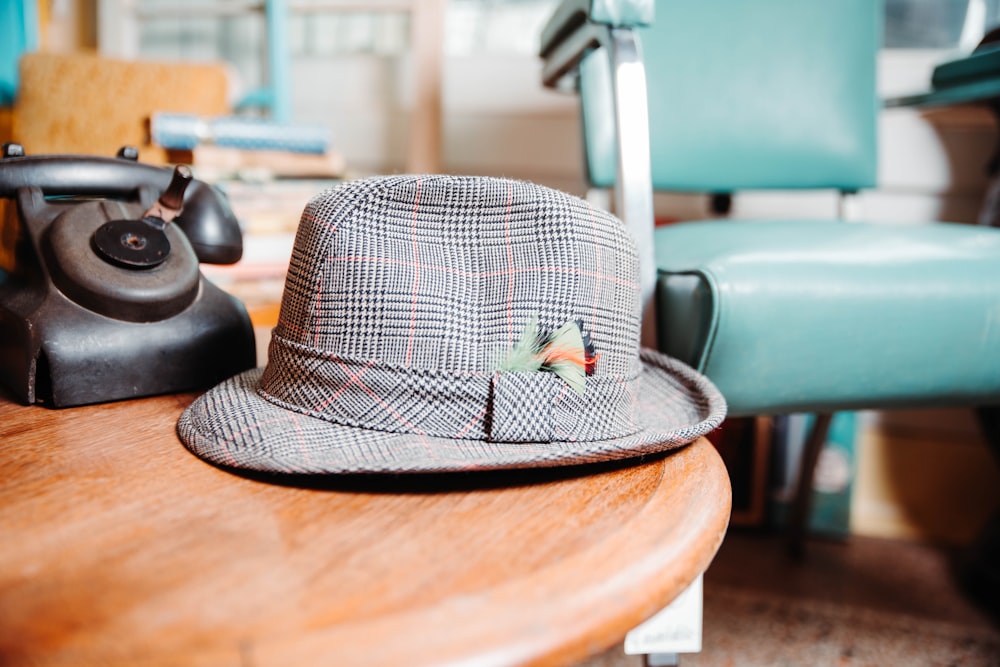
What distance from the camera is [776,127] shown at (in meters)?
1.05

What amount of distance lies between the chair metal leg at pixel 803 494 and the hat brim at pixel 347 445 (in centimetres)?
74

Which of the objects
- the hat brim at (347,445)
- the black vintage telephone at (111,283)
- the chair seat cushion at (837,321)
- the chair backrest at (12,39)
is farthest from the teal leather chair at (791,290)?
the chair backrest at (12,39)

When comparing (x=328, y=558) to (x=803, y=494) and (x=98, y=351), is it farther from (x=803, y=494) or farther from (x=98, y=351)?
(x=803, y=494)

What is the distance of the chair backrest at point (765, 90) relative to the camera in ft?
3.39

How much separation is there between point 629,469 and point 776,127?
0.81 meters

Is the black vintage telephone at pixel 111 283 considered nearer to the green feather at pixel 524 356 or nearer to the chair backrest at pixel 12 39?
the green feather at pixel 524 356

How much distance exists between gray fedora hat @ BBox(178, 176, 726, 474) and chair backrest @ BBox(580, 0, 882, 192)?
65 centimetres

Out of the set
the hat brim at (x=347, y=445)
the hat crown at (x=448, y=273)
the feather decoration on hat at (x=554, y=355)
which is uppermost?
the hat crown at (x=448, y=273)

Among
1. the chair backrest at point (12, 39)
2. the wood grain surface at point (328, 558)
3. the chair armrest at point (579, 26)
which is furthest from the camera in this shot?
the chair backrest at point (12, 39)

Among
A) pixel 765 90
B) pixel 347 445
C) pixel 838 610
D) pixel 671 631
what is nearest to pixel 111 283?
pixel 347 445

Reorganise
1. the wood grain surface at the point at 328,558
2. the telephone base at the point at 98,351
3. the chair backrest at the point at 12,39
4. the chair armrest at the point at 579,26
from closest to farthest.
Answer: the wood grain surface at the point at 328,558 < the telephone base at the point at 98,351 < the chair armrest at the point at 579,26 < the chair backrest at the point at 12,39

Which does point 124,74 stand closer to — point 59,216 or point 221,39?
point 221,39

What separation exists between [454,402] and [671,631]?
0.32m

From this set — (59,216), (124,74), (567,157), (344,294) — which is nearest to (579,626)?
(344,294)
